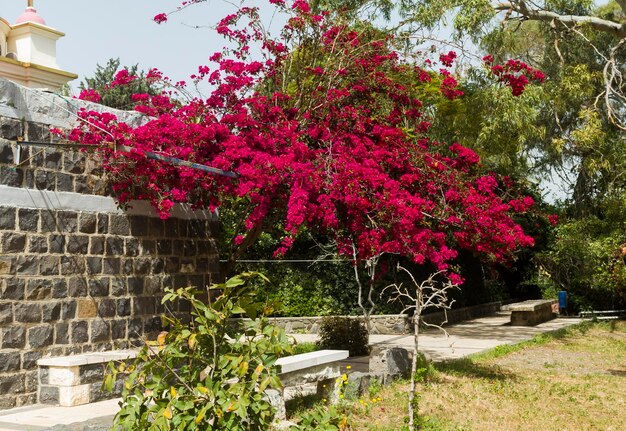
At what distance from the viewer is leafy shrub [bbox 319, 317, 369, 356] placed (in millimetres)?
13477

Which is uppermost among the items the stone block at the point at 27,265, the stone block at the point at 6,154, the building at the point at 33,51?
the building at the point at 33,51

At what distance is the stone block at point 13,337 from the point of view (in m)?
8.72

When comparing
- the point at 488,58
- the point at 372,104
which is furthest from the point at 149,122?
the point at 488,58

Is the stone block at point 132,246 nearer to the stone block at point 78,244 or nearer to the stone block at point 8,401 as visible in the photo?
the stone block at point 78,244

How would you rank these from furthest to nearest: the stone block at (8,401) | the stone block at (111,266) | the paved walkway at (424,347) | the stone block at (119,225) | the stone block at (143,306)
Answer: the stone block at (143,306)
the stone block at (119,225)
the stone block at (111,266)
the stone block at (8,401)
the paved walkway at (424,347)

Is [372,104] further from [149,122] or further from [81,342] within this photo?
[81,342]

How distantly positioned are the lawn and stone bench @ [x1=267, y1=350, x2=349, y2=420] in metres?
0.36

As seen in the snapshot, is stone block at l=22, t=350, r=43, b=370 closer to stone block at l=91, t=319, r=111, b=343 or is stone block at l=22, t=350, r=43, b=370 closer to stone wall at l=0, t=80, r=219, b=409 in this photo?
stone wall at l=0, t=80, r=219, b=409

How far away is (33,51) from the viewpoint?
18.6 meters

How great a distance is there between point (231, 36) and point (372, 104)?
2.51 meters

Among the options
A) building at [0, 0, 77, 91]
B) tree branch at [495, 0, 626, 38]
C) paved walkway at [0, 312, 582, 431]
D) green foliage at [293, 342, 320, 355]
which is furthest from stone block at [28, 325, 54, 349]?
tree branch at [495, 0, 626, 38]

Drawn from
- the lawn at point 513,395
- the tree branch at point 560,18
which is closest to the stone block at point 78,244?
the lawn at point 513,395

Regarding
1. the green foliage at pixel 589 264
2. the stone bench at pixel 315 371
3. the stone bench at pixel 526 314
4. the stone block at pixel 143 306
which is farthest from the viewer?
the green foliage at pixel 589 264

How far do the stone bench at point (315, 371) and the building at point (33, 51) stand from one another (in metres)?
12.1
